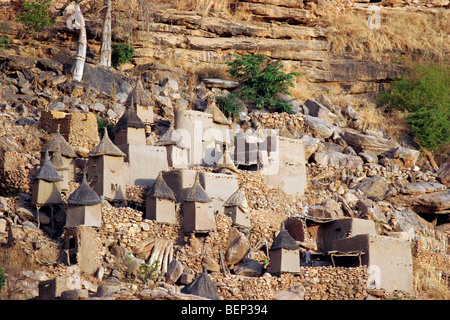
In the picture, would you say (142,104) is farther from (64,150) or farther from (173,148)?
(64,150)

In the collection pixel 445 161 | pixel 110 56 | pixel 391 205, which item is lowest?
pixel 391 205

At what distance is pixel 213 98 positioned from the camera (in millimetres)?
30688

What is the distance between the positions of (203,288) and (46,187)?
6176mm

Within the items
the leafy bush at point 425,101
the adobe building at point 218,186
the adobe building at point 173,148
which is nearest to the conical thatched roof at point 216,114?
the adobe building at point 173,148

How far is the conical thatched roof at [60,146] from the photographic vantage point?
24.7 metres

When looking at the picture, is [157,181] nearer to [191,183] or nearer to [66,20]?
[191,183]

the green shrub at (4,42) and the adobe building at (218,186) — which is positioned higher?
the green shrub at (4,42)

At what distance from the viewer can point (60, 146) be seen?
24.8 m

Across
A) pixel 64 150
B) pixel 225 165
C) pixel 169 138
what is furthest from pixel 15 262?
pixel 225 165

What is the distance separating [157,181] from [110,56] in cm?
1128

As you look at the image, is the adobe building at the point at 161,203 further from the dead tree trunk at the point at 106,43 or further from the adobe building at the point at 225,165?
the dead tree trunk at the point at 106,43

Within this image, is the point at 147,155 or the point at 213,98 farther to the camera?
the point at 213,98

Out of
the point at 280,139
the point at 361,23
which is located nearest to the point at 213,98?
the point at 280,139

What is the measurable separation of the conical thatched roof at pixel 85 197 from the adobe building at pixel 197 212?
252 cm
